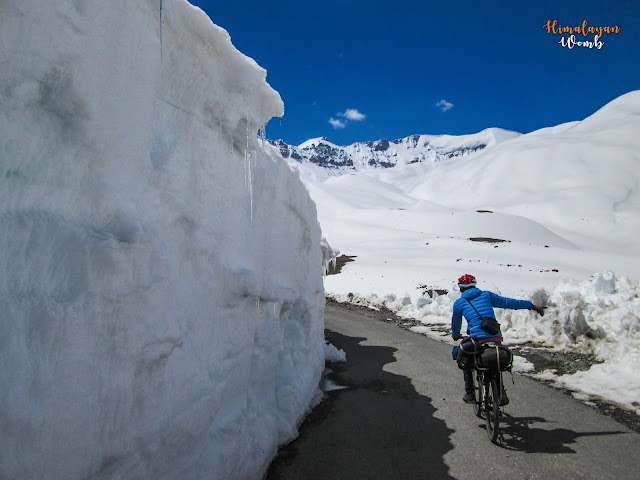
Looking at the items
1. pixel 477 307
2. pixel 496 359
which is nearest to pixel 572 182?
pixel 477 307

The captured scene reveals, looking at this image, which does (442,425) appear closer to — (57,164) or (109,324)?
(109,324)

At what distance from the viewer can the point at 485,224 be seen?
56.0 meters

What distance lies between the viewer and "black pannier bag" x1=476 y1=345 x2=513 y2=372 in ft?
17.0

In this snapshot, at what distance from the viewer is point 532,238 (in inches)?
2056

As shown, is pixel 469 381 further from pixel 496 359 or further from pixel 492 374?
pixel 496 359

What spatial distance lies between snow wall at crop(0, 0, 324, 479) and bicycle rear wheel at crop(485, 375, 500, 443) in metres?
2.50

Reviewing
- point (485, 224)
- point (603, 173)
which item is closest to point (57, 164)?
point (485, 224)

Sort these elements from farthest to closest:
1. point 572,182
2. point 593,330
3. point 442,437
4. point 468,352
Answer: point 572,182 → point 593,330 → point 468,352 → point 442,437

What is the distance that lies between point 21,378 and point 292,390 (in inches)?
153

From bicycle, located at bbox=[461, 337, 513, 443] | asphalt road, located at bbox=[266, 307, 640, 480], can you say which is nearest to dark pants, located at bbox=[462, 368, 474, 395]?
asphalt road, located at bbox=[266, 307, 640, 480]

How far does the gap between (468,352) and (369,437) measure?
1.70 metres

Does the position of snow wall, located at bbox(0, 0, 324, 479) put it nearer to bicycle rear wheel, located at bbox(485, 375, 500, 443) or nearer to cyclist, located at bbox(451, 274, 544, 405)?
bicycle rear wheel, located at bbox(485, 375, 500, 443)

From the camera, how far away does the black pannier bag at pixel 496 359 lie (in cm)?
517

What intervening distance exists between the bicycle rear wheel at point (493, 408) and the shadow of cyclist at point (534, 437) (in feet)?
0.46
